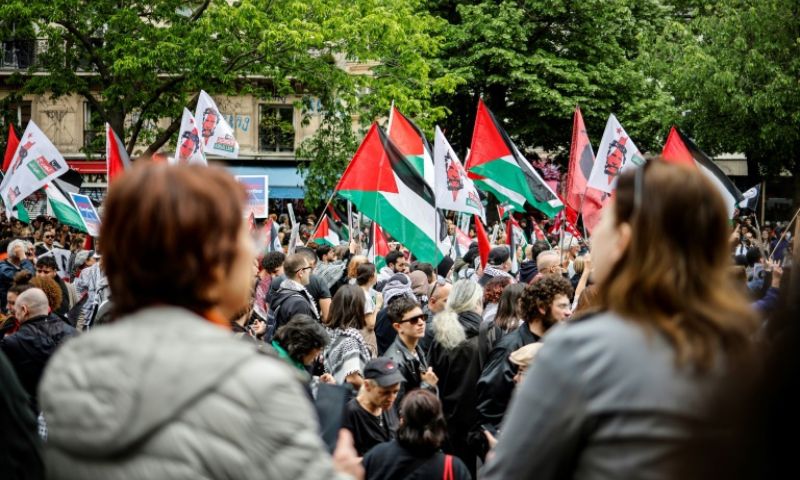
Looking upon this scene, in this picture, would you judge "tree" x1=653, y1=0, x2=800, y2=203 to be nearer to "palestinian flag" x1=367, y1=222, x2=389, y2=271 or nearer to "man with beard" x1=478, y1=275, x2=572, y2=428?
"palestinian flag" x1=367, y1=222, x2=389, y2=271

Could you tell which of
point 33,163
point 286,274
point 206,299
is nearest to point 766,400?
point 206,299

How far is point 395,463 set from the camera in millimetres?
4641

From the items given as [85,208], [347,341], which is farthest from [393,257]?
[347,341]

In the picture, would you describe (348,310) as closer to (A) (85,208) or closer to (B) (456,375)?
(B) (456,375)

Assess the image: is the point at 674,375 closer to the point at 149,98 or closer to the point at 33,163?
the point at 33,163

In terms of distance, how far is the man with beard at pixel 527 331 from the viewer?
222 inches

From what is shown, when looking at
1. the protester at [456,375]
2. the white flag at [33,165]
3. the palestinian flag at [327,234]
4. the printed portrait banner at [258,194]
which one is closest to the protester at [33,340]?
the protester at [456,375]

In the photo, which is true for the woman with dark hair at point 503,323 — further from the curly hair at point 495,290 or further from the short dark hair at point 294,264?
the short dark hair at point 294,264

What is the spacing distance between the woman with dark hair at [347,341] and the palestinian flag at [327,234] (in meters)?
Result: 9.38

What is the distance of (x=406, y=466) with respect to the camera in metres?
4.64

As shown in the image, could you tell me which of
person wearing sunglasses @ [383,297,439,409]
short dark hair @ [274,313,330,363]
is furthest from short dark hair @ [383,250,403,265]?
short dark hair @ [274,313,330,363]

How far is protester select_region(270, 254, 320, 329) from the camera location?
8625 millimetres

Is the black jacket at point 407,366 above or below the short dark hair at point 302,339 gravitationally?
below

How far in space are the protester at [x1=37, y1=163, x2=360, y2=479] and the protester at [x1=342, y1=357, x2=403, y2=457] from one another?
11.5 ft
